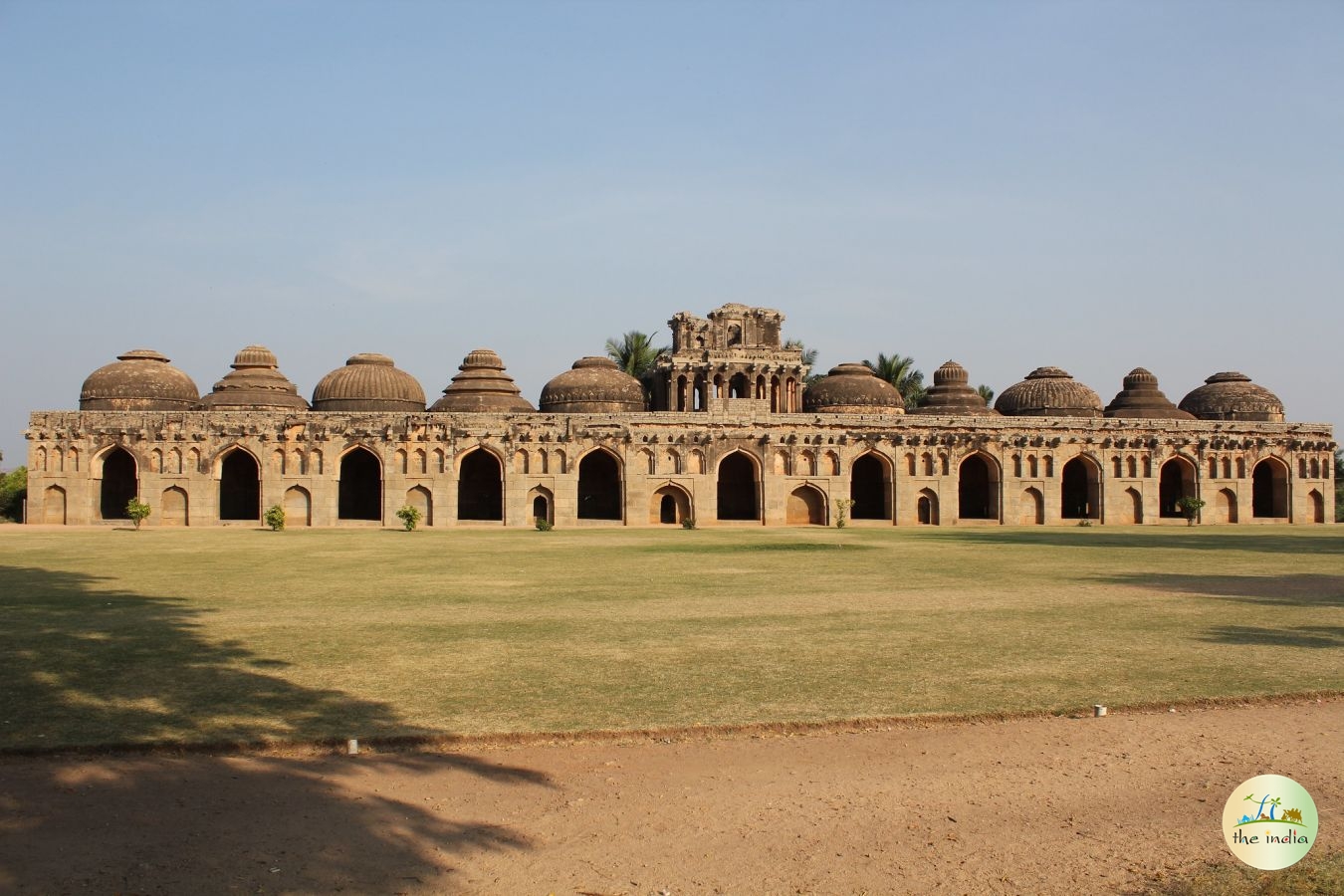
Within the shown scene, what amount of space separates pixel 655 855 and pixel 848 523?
Result: 38.0 m

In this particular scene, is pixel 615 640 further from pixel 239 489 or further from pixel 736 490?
pixel 239 489

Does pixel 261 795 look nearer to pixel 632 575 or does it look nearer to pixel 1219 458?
pixel 632 575

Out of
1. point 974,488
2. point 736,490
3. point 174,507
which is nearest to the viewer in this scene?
point 174,507

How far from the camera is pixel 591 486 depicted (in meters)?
48.5

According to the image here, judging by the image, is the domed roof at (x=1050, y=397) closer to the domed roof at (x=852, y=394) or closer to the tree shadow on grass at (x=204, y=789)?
the domed roof at (x=852, y=394)

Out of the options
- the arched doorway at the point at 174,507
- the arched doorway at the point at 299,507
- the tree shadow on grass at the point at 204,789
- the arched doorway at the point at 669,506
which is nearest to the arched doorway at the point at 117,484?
the arched doorway at the point at 174,507

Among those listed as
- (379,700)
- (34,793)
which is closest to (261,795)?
(34,793)

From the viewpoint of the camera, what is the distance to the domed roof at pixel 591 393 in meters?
46.4

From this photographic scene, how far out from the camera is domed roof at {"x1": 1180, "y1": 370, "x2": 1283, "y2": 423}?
52438 mm

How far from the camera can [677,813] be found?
6891 mm

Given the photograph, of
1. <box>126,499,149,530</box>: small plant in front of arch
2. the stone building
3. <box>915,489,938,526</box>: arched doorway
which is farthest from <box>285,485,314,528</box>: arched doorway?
<box>915,489,938,526</box>: arched doorway

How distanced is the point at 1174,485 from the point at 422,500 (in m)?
35.6

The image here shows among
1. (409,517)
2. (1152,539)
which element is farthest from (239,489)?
(1152,539)

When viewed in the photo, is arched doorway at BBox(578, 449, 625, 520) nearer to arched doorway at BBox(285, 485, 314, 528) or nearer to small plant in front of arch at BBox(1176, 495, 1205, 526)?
arched doorway at BBox(285, 485, 314, 528)
